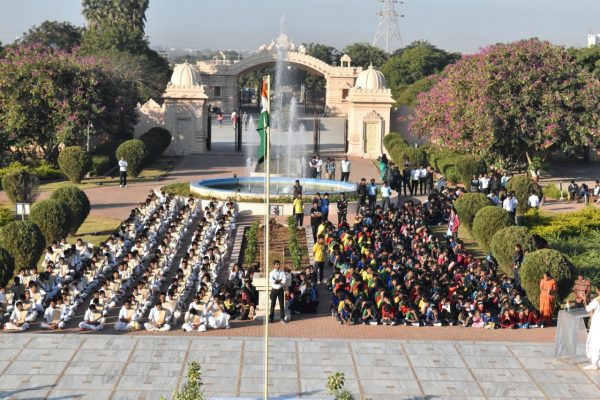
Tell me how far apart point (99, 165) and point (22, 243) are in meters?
15.0

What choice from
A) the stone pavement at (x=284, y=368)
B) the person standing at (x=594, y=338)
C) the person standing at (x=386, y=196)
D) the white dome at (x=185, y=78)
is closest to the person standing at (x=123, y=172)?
the person standing at (x=386, y=196)

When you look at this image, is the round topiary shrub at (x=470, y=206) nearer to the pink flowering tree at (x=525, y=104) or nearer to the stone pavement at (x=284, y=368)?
the stone pavement at (x=284, y=368)

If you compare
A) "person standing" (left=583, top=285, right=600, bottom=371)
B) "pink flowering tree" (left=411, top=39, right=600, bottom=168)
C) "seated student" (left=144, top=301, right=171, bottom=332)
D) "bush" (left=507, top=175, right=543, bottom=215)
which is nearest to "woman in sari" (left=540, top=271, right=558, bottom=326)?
"person standing" (left=583, top=285, right=600, bottom=371)

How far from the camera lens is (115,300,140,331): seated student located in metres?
17.0

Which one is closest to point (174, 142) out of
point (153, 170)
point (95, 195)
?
point (153, 170)

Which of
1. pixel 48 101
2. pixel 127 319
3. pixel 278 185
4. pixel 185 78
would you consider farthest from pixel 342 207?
pixel 185 78

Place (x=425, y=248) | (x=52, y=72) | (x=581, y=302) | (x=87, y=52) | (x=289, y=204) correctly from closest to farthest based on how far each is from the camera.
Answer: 1. (x=581, y=302)
2. (x=425, y=248)
3. (x=289, y=204)
4. (x=52, y=72)
5. (x=87, y=52)

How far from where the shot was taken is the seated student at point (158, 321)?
55.7ft

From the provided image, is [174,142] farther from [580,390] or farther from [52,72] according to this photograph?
[580,390]

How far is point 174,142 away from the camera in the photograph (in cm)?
4291

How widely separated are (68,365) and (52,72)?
24119 millimetres

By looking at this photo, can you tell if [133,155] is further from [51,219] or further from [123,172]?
[51,219]

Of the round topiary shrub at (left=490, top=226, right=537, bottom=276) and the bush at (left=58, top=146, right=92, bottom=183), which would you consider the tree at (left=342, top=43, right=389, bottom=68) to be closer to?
the bush at (left=58, top=146, right=92, bottom=183)

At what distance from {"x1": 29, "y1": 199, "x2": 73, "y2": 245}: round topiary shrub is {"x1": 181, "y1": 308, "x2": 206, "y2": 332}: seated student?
24.4 feet
